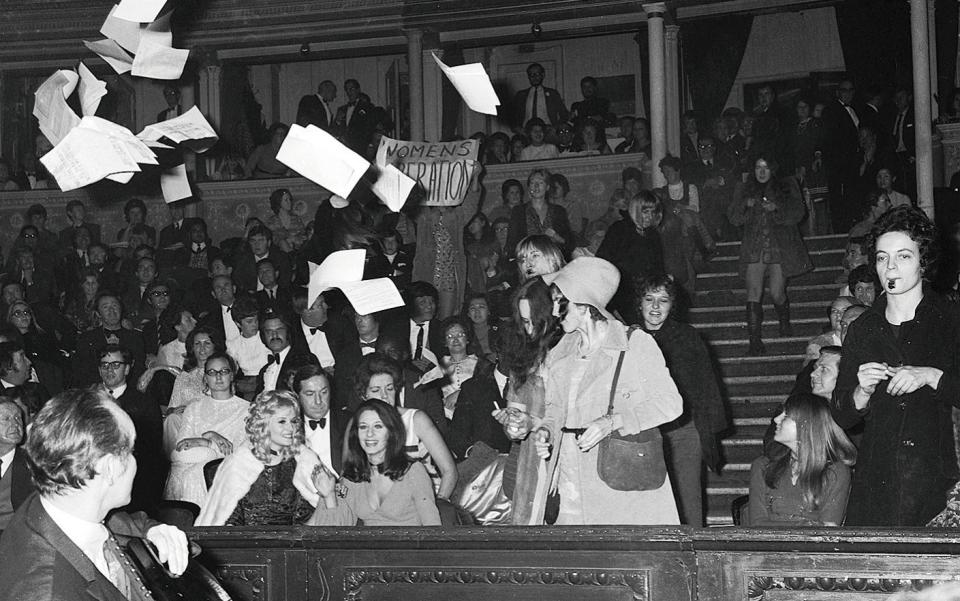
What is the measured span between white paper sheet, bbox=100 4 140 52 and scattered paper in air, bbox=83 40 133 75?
29mm

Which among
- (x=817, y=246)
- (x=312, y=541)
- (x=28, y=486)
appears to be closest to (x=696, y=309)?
(x=817, y=246)

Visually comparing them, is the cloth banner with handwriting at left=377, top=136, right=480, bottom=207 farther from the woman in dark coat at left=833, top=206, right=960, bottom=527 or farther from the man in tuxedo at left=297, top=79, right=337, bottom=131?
the woman in dark coat at left=833, top=206, right=960, bottom=527

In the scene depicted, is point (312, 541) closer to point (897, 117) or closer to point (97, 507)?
point (97, 507)

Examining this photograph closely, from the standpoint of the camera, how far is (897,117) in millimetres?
13039

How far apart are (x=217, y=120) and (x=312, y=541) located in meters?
12.2

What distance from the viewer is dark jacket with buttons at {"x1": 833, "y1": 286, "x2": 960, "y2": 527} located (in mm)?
3561

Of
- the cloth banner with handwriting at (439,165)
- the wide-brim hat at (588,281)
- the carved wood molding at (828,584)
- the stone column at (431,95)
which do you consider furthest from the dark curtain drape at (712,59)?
the carved wood molding at (828,584)

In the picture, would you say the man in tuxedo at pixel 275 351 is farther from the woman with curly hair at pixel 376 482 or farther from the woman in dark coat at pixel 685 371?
the woman in dark coat at pixel 685 371

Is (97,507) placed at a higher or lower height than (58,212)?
lower

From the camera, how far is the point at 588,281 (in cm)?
417

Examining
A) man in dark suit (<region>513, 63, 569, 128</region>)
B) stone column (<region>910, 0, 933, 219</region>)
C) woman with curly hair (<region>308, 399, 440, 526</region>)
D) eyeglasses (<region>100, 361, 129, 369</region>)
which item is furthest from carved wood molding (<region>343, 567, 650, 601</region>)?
man in dark suit (<region>513, 63, 569, 128</region>)

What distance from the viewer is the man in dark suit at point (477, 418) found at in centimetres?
657

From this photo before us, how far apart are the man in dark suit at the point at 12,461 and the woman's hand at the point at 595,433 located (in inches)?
127

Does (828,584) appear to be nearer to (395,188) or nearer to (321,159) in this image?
(321,159)
